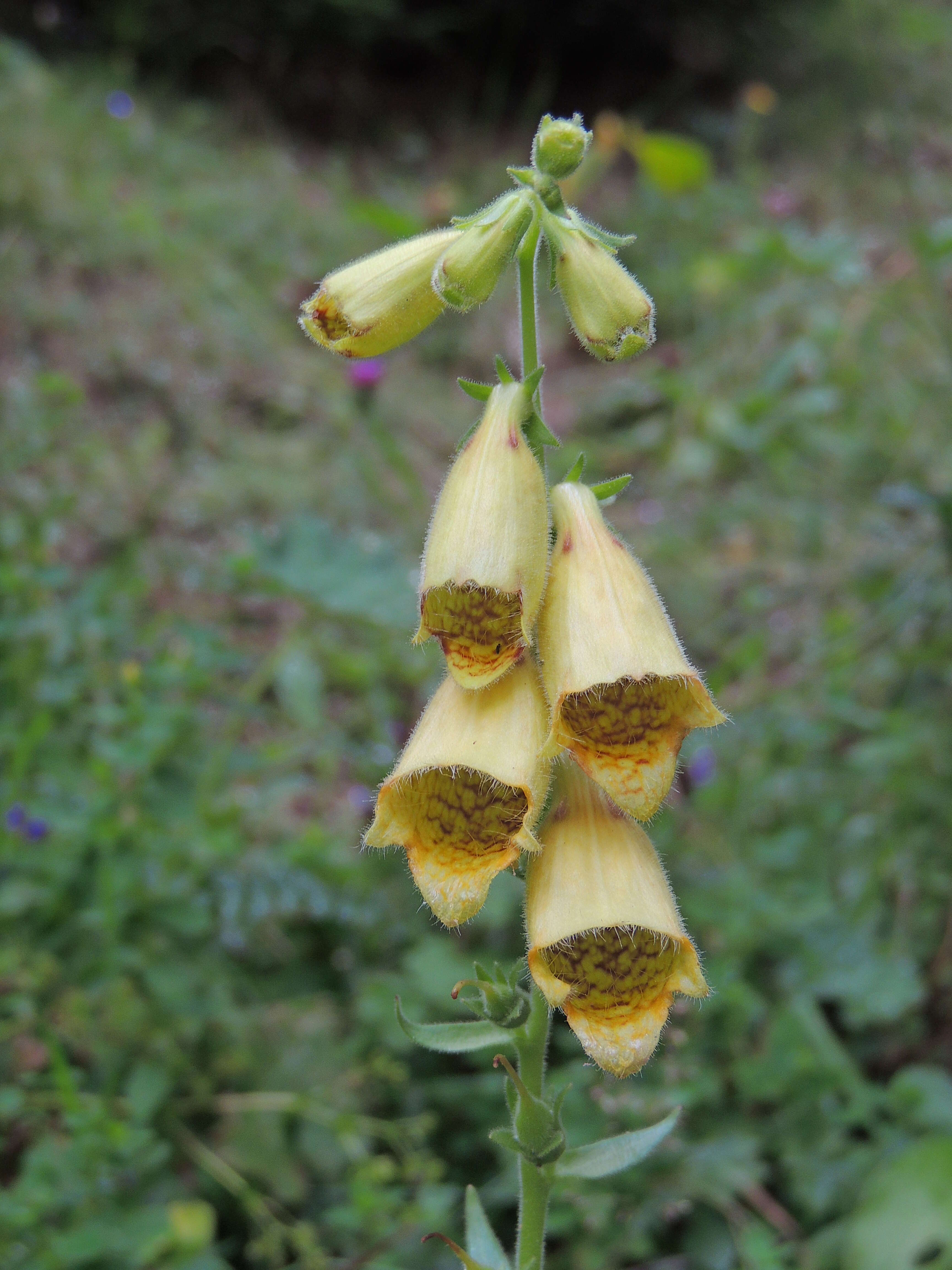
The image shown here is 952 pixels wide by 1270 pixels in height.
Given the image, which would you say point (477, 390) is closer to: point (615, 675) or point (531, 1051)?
point (615, 675)

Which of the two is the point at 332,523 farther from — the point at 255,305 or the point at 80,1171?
the point at 80,1171

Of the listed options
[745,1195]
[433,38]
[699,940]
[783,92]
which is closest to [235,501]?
[699,940]

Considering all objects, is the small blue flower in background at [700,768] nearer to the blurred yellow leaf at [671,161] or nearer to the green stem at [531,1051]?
the green stem at [531,1051]

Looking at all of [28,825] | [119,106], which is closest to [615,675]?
[28,825]

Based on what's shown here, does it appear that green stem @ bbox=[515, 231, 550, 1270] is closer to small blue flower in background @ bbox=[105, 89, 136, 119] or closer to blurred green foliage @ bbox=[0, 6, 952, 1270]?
blurred green foliage @ bbox=[0, 6, 952, 1270]

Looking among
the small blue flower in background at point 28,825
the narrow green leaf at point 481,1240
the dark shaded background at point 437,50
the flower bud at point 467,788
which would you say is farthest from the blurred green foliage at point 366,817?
the dark shaded background at point 437,50

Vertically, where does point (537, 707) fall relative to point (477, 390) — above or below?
below
